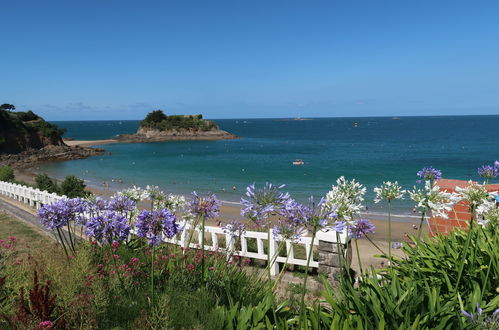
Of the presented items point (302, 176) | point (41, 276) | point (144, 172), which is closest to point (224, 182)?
point (302, 176)

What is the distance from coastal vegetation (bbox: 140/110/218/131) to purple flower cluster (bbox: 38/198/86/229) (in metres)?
107

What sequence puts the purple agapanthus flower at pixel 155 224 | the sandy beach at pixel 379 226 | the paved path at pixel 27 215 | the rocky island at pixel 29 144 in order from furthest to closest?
the rocky island at pixel 29 144 → the sandy beach at pixel 379 226 → the paved path at pixel 27 215 → the purple agapanthus flower at pixel 155 224

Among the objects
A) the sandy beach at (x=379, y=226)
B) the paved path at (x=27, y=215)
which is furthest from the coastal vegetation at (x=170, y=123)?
the paved path at (x=27, y=215)

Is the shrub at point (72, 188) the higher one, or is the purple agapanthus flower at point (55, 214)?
the purple agapanthus flower at point (55, 214)

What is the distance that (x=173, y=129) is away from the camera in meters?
109

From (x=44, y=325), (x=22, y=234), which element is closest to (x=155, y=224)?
(x=44, y=325)

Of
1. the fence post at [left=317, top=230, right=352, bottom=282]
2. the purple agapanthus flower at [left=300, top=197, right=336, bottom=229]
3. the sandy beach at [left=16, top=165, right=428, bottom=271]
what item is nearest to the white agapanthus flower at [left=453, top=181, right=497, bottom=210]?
the purple agapanthus flower at [left=300, top=197, right=336, bottom=229]

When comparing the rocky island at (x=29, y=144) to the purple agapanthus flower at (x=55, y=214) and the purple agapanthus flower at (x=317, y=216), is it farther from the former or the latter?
the purple agapanthus flower at (x=317, y=216)

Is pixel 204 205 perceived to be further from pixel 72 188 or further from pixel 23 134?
pixel 23 134

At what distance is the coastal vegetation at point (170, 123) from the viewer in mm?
109219

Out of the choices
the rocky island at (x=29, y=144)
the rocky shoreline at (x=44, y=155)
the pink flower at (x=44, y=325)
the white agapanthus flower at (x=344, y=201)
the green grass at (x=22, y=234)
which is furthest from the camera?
the rocky island at (x=29, y=144)

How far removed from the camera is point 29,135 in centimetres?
6269

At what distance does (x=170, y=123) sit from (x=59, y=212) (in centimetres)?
10936

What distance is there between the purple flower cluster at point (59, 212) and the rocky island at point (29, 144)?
55372 mm
